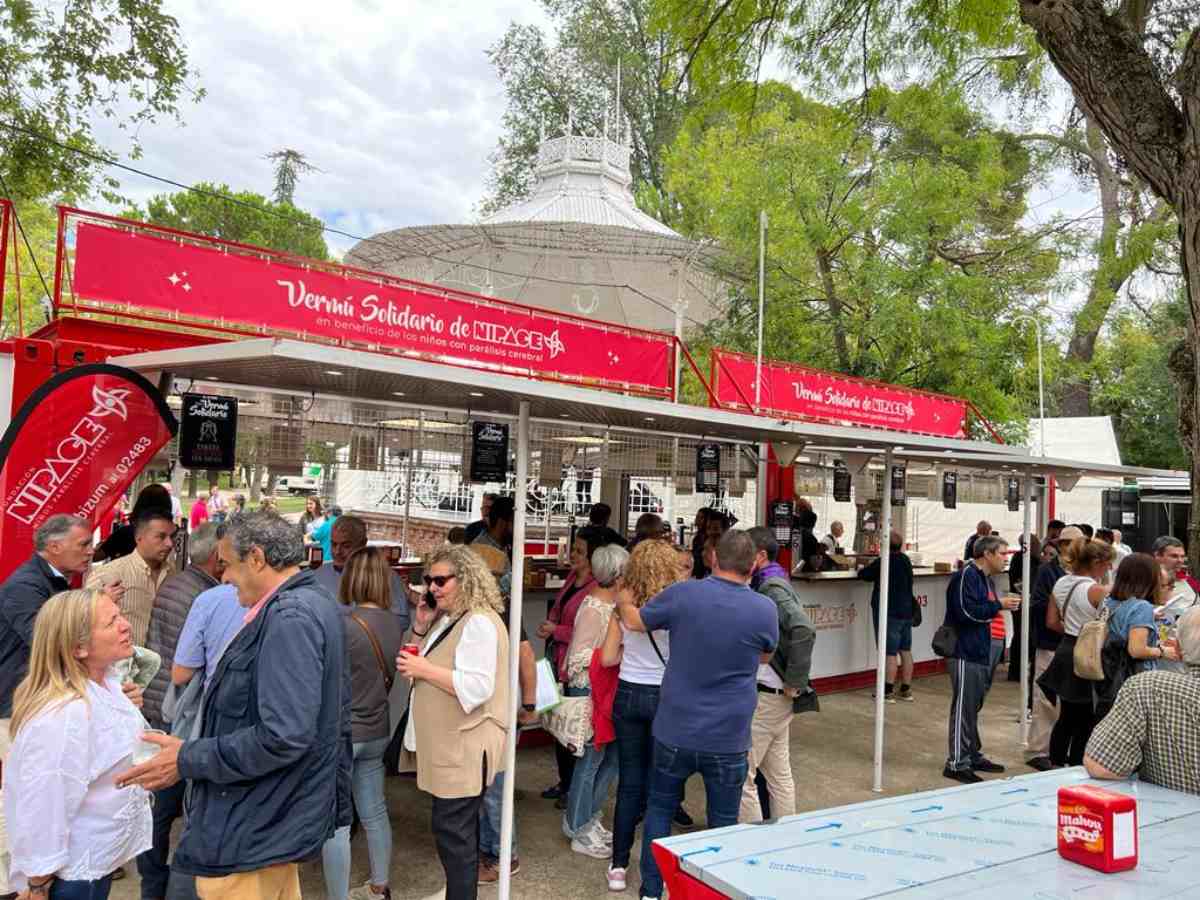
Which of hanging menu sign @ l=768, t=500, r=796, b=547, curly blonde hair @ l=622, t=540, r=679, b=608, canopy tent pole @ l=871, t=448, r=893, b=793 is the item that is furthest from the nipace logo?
hanging menu sign @ l=768, t=500, r=796, b=547

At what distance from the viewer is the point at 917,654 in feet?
30.0

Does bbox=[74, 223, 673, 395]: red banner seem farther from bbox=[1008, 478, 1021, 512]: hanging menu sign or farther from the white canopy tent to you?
bbox=[1008, 478, 1021, 512]: hanging menu sign

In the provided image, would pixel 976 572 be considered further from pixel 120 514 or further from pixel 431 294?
pixel 120 514

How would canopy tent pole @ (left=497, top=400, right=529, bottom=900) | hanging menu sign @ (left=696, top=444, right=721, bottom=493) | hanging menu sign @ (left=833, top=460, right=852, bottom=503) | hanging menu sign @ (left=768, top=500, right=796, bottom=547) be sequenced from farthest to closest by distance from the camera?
hanging menu sign @ (left=833, top=460, right=852, bottom=503), hanging menu sign @ (left=768, top=500, right=796, bottom=547), hanging menu sign @ (left=696, top=444, right=721, bottom=493), canopy tent pole @ (left=497, top=400, right=529, bottom=900)

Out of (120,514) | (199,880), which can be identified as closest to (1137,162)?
(199,880)

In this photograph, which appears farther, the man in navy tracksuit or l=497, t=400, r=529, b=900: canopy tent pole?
the man in navy tracksuit

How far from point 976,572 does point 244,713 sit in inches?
195

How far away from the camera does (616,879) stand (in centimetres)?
388

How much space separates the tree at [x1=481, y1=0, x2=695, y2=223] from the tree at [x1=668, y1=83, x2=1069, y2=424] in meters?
14.6

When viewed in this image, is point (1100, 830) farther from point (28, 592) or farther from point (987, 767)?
point (987, 767)

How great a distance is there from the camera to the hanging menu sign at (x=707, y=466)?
26.6ft

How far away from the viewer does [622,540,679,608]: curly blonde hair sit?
3865mm

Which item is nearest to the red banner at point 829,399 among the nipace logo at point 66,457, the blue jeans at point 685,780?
the blue jeans at point 685,780

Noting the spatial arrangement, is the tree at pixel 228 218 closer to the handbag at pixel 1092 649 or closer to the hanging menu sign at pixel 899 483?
the hanging menu sign at pixel 899 483
